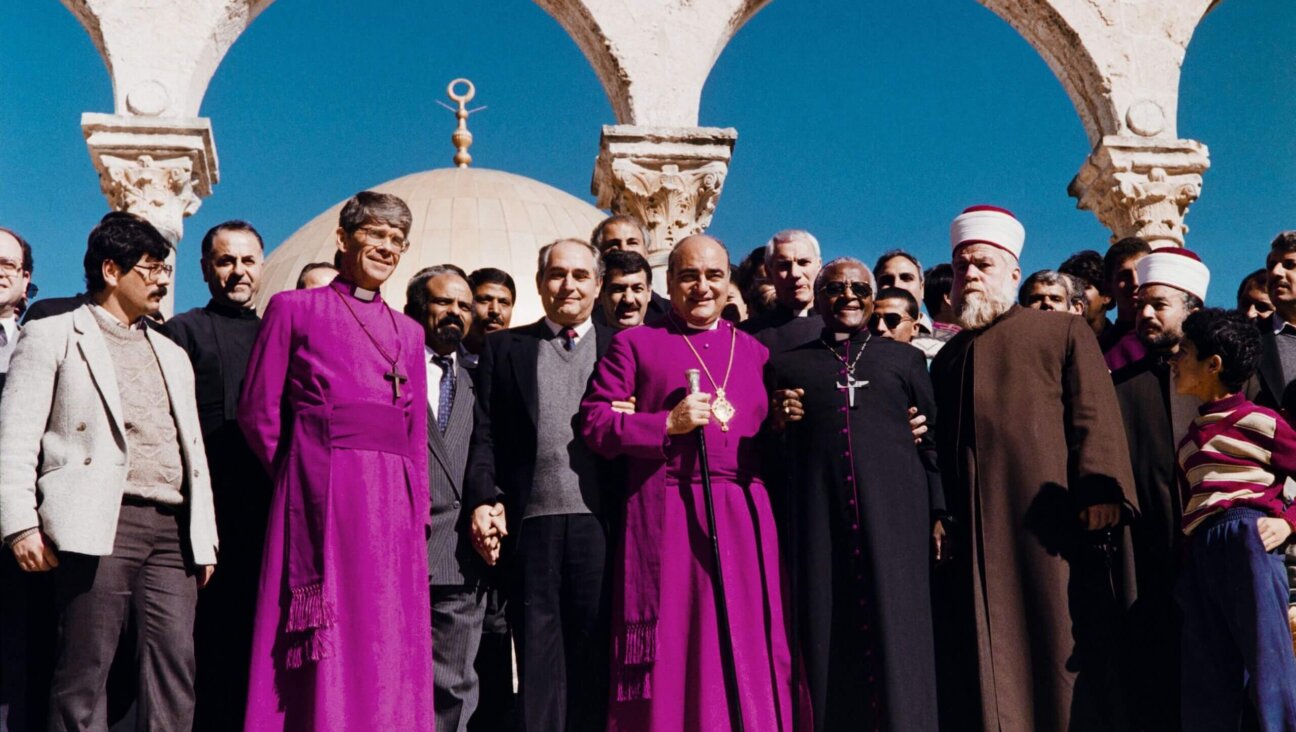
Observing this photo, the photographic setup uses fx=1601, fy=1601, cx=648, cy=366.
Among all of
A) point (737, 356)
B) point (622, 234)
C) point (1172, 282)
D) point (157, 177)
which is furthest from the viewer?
point (157, 177)

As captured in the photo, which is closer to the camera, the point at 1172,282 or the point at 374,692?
the point at 374,692

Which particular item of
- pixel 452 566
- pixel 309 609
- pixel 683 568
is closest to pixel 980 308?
pixel 683 568

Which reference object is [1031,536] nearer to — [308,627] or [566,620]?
[566,620]

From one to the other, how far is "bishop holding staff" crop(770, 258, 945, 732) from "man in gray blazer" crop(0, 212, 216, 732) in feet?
7.17

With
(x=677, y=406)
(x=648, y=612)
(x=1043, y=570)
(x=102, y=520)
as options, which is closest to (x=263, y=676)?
(x=102, y=520)

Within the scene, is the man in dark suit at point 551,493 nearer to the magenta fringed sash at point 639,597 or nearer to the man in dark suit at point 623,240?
the magenta fringed sash at point 639,597

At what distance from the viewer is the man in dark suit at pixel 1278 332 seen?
6.58 meters

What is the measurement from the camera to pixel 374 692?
18.1 feet

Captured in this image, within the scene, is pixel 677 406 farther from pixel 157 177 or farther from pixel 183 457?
pixel 157 177

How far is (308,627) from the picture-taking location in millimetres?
5484

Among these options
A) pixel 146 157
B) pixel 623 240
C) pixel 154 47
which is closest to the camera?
pixel 623 240

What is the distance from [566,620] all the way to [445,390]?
115 centimetres

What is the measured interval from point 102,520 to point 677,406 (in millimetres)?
2025

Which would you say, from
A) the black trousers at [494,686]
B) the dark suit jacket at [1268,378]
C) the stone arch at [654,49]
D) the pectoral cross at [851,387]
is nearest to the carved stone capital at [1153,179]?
the stone arch at [654,49]
